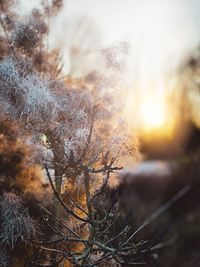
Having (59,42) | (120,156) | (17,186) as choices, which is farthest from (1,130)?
(120,156)

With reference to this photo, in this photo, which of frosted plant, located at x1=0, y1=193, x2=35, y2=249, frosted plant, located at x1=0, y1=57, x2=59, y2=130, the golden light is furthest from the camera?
the golden light

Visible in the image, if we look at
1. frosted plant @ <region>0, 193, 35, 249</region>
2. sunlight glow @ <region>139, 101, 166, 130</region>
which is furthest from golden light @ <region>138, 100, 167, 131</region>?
frosted plant @ <region>0, 193, 35, 249</region>

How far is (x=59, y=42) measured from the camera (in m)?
9.75

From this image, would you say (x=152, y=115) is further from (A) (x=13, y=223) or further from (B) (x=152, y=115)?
(A) (x=13, y=223)

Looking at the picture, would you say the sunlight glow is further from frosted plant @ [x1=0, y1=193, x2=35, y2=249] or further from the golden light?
frosted plant @ [x1=0, y1=193, x2=35, y2=249]

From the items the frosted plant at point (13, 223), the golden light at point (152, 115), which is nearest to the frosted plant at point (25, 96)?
the frosted plant at point (13, 223)

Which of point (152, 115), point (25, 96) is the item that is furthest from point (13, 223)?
point (152, 115)

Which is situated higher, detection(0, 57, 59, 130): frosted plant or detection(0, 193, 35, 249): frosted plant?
detection(0, 57, 59, 130): frosted plant

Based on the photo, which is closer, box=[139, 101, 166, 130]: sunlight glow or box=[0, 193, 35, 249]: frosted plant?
box=[0, 193, 35, 249]: frosted plant

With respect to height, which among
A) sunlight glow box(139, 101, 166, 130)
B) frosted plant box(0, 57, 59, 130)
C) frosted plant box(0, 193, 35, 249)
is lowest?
frosted plant box(0, 193, 35, 249)

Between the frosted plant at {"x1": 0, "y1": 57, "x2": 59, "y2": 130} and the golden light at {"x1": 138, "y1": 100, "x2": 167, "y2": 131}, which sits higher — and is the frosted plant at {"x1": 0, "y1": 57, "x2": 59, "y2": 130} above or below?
below

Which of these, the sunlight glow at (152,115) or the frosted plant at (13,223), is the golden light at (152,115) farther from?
the frosted plant at (13,223)

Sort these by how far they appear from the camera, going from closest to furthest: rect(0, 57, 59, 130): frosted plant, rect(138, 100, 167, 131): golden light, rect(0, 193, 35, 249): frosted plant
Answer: rect(0, 57, 59, 130): frosted plant → rect(0, 193, 35, 249): frosted plant → rect(138, 100, 167, 131): golden light

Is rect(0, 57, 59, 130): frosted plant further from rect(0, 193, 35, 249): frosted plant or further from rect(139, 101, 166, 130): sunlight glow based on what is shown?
rect(139, 101, 166, 130): sunlight glow
